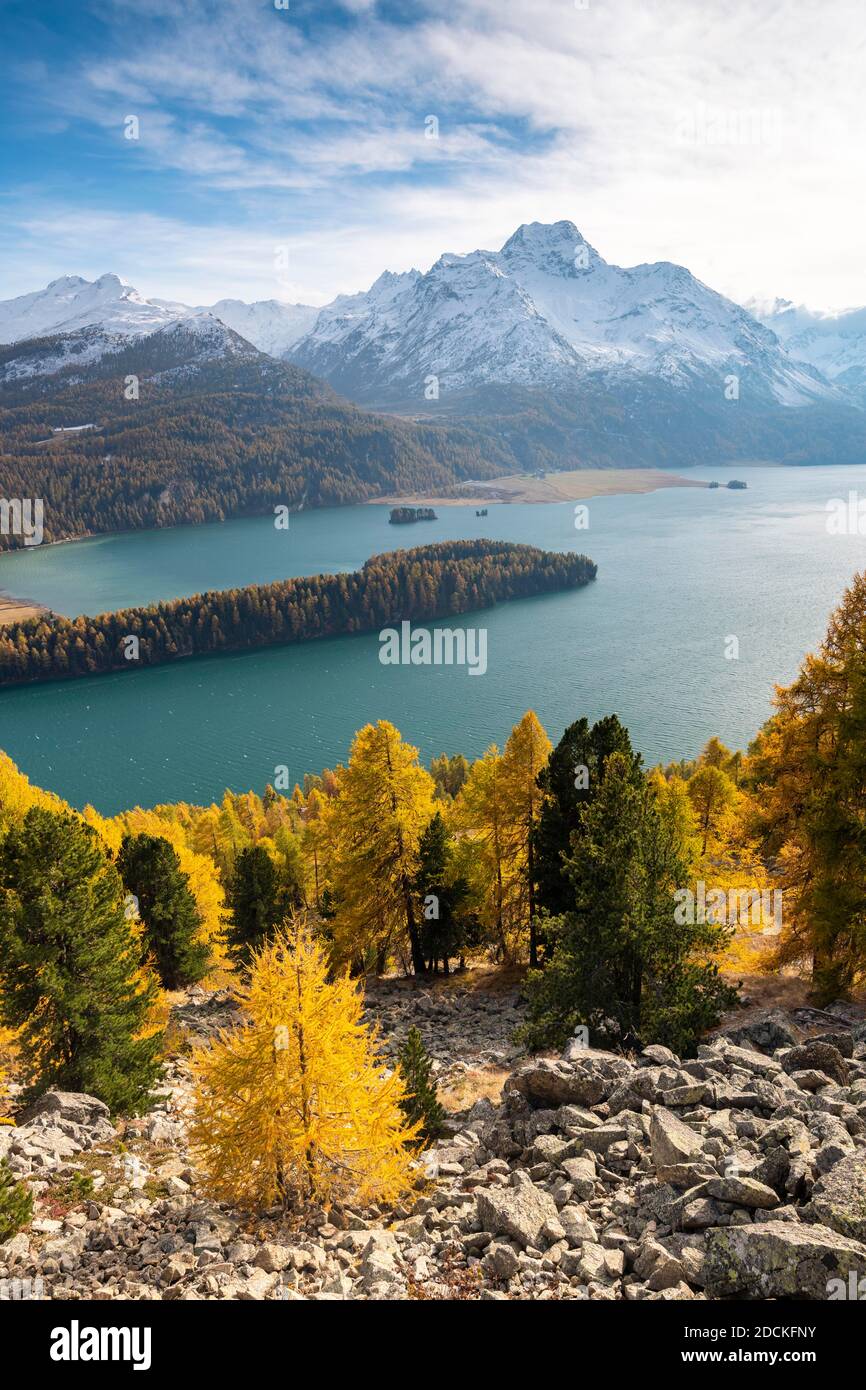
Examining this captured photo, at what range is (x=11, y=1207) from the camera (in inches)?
550

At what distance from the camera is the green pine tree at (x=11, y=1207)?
45.2 ft

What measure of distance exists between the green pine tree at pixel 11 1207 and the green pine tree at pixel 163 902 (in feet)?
80.4

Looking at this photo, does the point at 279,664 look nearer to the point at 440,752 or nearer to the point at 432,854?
the point at 440,752

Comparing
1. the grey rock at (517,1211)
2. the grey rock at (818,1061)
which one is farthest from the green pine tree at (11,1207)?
the grey rock at (818,1061)

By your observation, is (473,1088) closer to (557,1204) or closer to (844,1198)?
(557,1204)

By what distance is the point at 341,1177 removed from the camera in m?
15.7

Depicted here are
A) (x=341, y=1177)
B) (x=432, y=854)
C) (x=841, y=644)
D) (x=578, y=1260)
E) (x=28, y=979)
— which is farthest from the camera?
(x=432, y=854)

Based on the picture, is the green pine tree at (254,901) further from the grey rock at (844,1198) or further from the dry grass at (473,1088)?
the grey rock at (844,1198)

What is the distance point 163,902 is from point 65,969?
18199mm

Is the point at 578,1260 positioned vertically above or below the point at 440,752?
above

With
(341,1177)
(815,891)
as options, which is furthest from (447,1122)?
(815,891)

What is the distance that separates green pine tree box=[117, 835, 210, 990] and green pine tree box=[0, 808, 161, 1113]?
14592 millimetres

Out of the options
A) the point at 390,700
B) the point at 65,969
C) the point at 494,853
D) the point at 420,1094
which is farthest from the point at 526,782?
the point at 390,700
